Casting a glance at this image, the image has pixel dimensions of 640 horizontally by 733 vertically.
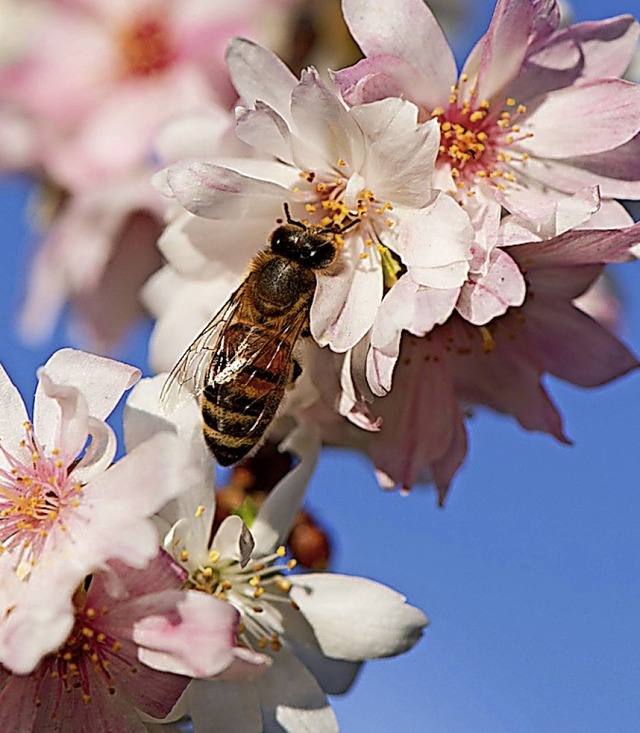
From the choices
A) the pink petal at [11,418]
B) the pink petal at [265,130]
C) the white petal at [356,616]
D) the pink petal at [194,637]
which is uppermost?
the pink petal at [265,130]

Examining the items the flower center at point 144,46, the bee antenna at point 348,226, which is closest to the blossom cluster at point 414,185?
the bee antenna at point 348,226

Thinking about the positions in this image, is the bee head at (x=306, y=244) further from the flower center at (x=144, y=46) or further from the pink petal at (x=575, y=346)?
the flower center at (x=144, y=46)

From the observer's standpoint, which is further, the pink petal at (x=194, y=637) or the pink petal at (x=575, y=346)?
the pink petal at (x=575, y=346)

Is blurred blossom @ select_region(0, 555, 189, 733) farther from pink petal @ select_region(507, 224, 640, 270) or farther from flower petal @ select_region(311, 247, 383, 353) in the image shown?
pink petal @ select_region(507, 224, 640, 270)

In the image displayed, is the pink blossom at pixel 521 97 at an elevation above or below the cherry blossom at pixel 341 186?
above

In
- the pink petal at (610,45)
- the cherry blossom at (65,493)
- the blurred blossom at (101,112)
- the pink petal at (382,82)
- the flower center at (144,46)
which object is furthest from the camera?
the flower center at (144,46)

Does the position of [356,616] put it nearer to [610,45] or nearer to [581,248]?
[581,248]

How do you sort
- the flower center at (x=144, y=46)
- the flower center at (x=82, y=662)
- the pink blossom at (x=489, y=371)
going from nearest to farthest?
the flower center at (x=82, y=662) → the pink blossom at (x=489, y=371) → the flower center at (x=144, y=46)

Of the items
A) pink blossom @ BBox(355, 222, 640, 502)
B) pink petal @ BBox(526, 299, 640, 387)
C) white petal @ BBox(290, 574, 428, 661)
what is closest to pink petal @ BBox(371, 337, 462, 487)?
pink blossom @ BBox(355, 222, 640, 502)
